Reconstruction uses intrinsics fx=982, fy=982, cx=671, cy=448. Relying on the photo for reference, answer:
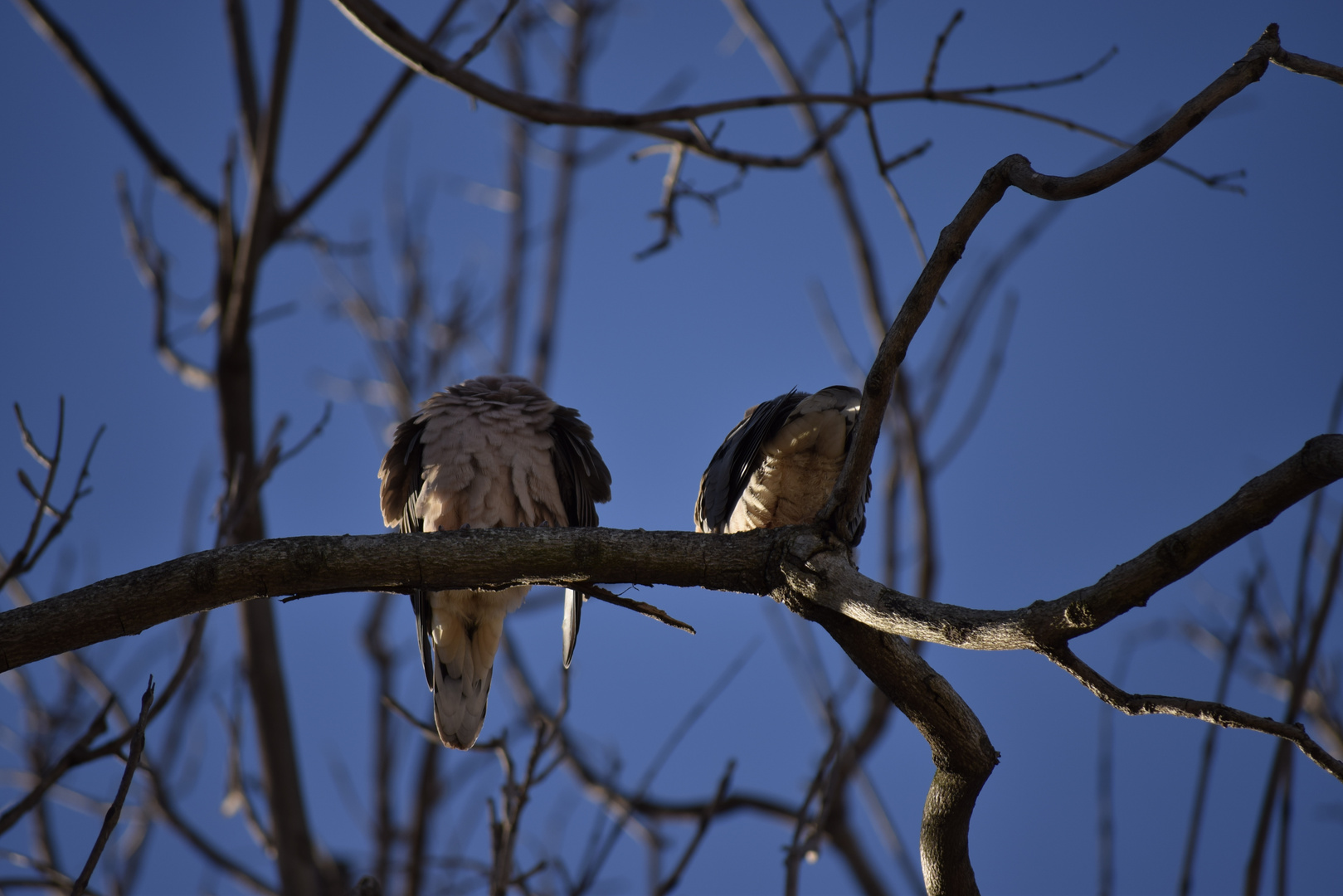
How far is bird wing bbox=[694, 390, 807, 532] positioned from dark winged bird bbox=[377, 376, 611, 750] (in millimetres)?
646

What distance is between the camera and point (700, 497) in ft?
16.4

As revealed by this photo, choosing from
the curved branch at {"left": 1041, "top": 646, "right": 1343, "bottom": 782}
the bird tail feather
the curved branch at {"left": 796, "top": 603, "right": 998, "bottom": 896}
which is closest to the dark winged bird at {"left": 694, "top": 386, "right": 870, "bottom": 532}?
the bird tail feather

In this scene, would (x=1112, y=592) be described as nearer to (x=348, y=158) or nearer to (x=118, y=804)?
(x=118, y=804)

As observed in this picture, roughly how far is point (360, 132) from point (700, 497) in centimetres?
301

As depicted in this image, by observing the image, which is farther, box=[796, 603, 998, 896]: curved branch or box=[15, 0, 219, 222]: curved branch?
box=[15, 0, 219, 222]: curved branch

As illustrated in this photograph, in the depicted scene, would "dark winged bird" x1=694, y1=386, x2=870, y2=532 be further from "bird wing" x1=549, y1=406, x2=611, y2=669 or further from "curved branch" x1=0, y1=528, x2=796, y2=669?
"curved branch" x1=0, y1=528, x2=796, y2=669

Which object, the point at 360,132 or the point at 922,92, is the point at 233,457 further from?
the point at 922,92

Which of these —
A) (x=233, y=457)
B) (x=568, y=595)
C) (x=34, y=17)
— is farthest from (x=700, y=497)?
(x=34, y=17)

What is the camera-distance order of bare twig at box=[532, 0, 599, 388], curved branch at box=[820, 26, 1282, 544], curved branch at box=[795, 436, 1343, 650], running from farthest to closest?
bare twig at box=[532, 0, 599, 388] < curved branch at box=[820, 26, 1282, 544] < curved branch at box=[795, 436, 1343, 650]

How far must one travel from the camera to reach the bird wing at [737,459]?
4.56 meters

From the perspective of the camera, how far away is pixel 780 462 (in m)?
4.62

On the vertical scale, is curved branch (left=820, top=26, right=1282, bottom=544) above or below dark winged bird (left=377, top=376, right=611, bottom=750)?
below

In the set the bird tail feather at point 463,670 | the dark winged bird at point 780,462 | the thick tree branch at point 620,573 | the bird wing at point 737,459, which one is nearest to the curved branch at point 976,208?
the thick tree branch at point 620,573

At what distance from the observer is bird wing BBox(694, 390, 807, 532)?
456 centimetres
